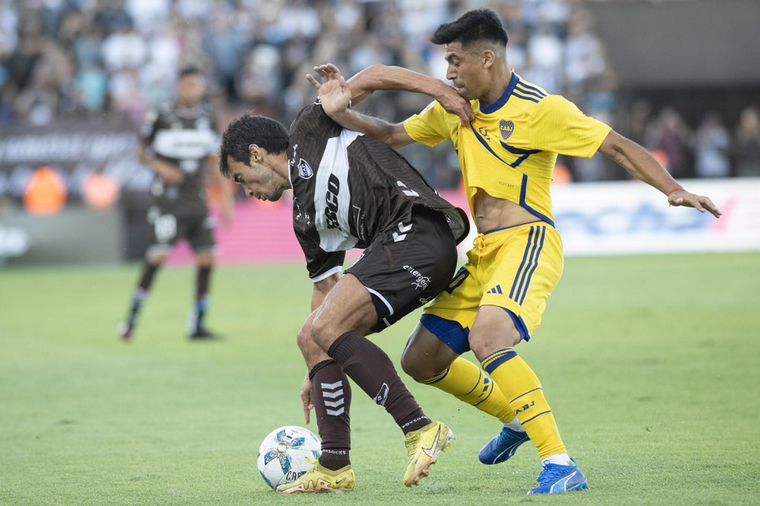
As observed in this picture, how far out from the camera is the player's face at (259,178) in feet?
19.6

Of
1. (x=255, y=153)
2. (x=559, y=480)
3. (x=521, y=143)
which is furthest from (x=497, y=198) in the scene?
(x=559, y=480)

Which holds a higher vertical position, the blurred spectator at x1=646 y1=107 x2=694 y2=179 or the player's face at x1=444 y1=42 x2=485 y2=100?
the player's face at x1=444 y1=42 x2=485 y2=100

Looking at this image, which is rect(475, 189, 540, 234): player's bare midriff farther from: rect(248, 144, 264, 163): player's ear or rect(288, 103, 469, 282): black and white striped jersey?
rect(248, 144, 264, 163): player's ear

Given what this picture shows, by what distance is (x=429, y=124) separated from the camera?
6.40 meters

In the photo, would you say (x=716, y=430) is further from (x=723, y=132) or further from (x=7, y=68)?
(x=7, y=68)

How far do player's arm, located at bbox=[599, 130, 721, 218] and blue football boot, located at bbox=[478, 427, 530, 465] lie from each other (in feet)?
4.75

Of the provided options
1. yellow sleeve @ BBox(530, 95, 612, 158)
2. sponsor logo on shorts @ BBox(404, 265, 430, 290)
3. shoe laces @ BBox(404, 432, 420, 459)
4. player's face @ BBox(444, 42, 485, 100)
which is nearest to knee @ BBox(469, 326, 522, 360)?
sponsor logo on shorts @ BBox(404, 265, 430, 290)

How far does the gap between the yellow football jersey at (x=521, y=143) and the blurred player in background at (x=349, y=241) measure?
10.5 inches

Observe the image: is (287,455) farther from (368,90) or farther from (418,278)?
(368,90)

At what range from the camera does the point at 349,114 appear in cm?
601

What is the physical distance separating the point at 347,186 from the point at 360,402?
10.7ft

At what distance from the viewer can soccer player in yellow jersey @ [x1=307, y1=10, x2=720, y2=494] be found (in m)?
5.62

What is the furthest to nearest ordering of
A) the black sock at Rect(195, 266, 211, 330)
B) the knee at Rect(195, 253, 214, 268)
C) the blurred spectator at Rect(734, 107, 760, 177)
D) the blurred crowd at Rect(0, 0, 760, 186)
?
1. the blurred spectator at Rect(734, 107, 760, 177)
2. the blurred crowd at Rect(0, 0, 760, 186)
3. the knee at Rect(195, 253, 214, 268)
4. the black sock at Rect(195, 266, 211, 330)

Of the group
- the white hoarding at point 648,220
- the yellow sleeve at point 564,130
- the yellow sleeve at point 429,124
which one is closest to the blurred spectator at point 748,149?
the white hoarding at point 648,220
